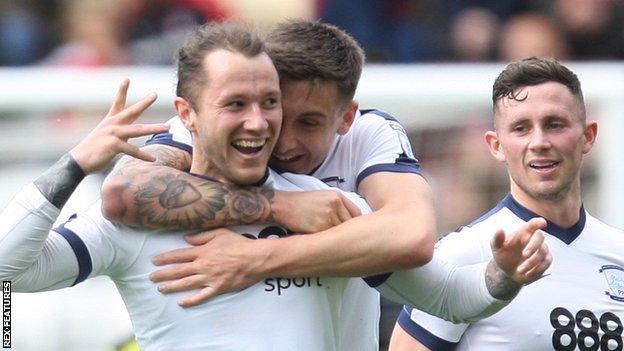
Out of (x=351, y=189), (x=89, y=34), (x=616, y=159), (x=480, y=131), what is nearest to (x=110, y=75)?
(x=89, y=34)

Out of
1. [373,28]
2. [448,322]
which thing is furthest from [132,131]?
[373,28]

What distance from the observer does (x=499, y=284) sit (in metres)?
4.30

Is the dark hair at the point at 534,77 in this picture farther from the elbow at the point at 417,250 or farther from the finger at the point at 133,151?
the finger at the point at 133,151

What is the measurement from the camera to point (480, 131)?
7762 mm

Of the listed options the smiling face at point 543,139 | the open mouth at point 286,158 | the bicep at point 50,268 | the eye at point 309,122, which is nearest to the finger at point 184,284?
the bicep at point 50,268

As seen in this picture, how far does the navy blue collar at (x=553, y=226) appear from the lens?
510 cm

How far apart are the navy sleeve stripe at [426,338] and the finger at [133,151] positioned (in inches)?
48.9

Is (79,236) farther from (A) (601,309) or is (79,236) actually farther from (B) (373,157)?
(A) (601,309)

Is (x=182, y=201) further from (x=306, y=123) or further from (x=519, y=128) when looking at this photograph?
(x=519, y=128)

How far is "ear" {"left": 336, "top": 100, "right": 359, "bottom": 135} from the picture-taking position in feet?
15.3

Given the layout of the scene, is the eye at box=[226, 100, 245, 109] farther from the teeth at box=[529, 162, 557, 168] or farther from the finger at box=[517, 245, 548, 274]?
the teeth at box=[529, 162, 557, 168]

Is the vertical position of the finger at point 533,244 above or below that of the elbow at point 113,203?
above

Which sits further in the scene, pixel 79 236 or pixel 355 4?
pixel 355 4

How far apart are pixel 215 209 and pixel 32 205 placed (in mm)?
535
